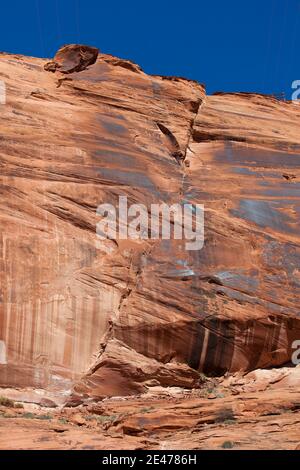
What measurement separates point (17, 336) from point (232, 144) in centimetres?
1244

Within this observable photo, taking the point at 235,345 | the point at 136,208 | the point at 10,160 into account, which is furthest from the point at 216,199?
the point at 10,160

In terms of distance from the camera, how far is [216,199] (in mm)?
26750

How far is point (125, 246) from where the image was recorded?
24562 mm

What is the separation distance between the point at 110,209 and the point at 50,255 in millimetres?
2920

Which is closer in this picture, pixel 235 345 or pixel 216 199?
pixel 235 345

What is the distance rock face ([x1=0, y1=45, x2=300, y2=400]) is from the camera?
74.5 feet

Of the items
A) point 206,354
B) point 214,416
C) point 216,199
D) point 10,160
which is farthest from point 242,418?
point 10,160

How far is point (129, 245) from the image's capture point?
2461 centimetres

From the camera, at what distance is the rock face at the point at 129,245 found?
22.7 meters

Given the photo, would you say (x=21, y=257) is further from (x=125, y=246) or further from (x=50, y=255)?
(x=125, y=246)
